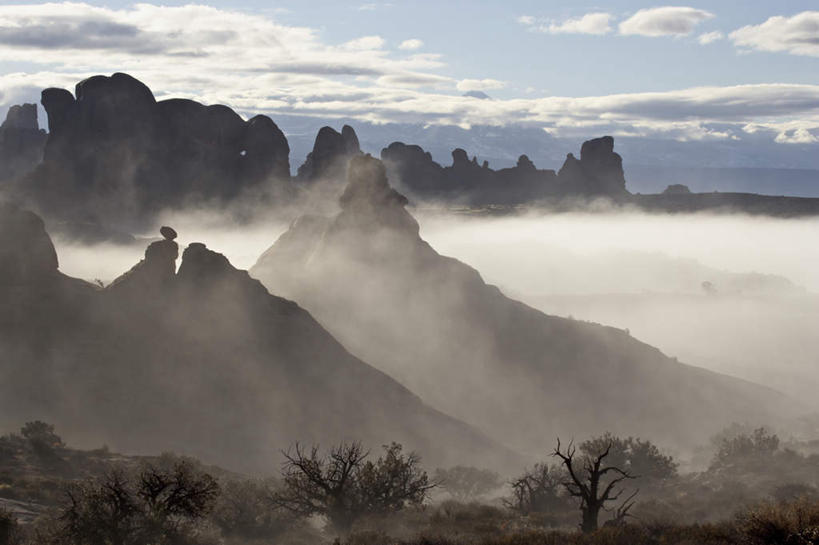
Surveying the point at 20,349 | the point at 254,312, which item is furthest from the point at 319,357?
the point at 20,349

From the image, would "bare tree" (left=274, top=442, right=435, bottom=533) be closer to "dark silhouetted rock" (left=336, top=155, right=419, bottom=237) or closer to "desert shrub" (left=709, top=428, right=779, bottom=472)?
"desert shrub" (left=709, top=428, right=779, bottom=472)

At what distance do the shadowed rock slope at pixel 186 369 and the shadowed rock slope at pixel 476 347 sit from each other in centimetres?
1196

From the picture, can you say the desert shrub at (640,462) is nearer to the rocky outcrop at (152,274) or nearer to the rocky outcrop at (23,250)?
the rocky outcrop at (152,274)

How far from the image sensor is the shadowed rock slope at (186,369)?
4762 cm

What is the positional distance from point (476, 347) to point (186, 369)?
3055cm

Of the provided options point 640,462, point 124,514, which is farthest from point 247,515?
point 640,462

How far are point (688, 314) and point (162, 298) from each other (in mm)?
125297

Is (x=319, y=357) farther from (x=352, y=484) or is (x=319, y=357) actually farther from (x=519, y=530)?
(x=519, y=530)

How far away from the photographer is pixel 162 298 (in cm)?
5391

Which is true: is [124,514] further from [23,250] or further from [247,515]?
[23,250]

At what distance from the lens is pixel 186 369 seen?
51.1 metres

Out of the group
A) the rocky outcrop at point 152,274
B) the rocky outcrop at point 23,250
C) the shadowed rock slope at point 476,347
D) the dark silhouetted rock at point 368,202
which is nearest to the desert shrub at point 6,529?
the rocky outcrop at point 23,250

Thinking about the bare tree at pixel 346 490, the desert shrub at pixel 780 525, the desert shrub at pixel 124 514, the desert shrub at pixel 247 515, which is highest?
the desert shrub at pixel 780 525

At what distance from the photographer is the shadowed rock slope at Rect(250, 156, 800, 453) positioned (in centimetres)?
7094
